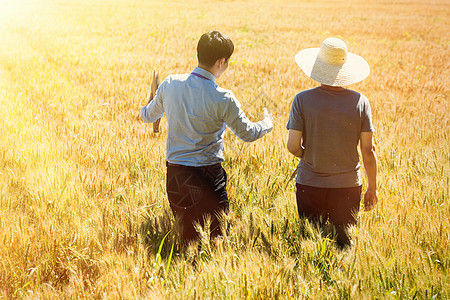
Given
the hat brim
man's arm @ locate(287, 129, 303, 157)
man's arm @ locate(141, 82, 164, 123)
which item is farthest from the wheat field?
the hat brim

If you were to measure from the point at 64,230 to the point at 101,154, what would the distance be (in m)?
1.51

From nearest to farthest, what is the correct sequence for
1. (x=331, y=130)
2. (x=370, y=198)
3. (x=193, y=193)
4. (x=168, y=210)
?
1. (x=331, y=130)
2. (x=193, y=193)
3. (x=370, y=198)
4. (x=168, y=210)

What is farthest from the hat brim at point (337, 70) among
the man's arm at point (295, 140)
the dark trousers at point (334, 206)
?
the dark trousers at point (334, 206)

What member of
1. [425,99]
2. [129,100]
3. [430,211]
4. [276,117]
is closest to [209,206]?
[430,211]

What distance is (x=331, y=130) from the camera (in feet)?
8.13

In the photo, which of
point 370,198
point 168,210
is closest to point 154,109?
point 168,210

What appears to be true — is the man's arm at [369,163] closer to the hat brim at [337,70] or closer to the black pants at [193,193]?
the hat brim at [337,70]

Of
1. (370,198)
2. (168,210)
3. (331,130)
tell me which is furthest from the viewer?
(168,210)

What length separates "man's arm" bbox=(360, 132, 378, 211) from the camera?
2.54 m

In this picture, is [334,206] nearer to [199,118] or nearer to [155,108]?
[199,118]

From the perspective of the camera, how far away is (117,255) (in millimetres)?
2150

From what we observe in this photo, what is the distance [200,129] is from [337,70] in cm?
91

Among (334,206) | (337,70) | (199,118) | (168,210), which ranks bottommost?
(168,210)

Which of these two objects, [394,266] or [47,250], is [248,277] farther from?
[47,250]
